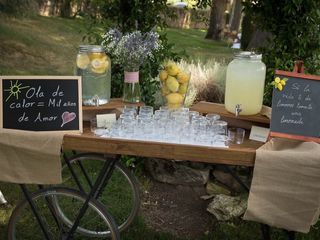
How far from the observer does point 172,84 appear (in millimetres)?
2340

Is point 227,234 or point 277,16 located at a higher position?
point 277,16

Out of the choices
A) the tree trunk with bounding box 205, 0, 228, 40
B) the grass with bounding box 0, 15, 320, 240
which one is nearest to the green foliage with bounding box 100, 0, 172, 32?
the grass with bounding box 0, 15, 320, 240

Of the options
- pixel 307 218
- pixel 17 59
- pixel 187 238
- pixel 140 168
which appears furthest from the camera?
pixel 17 59

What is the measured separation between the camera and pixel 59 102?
82.9 inches

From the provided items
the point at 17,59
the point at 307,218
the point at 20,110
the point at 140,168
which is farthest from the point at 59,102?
the point at 17,59

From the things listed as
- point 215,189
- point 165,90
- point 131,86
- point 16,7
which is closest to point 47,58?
point 16,7

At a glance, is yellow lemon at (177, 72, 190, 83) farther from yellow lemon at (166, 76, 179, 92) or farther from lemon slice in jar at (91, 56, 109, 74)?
lemon slice in jar at (91, 56, 109, 74)

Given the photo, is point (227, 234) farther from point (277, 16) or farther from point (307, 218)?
point (277, 16)

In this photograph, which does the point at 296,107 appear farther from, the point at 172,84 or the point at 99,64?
the point at 99,64

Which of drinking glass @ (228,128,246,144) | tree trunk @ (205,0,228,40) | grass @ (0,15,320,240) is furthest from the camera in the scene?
tree trunk @ (205,0,228,40)

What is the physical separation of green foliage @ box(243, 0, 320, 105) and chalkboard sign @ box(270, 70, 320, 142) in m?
1.21

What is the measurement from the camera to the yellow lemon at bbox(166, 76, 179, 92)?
92.1 inches

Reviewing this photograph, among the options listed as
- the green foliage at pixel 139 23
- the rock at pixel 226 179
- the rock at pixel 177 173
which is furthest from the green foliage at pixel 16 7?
the rock at pixel 226 179

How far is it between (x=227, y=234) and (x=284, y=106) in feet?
4.37
